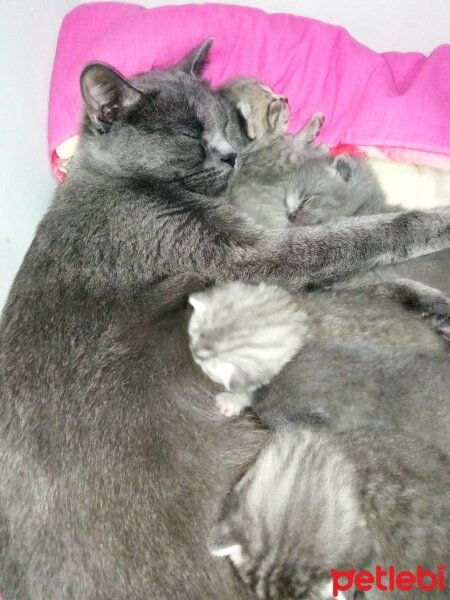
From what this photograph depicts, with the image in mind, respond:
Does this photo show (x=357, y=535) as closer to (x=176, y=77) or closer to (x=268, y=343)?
(x=268, y=343)

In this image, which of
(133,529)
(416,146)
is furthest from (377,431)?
(416,146)

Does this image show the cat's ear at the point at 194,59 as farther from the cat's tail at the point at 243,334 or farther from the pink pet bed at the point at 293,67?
the cat's tail at the point at 243,334

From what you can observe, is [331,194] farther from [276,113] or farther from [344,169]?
[276,113]

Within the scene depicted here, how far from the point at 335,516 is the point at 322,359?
0.40 metres

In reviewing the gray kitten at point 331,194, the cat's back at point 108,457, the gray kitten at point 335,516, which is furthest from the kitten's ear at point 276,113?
the gray kitten at point 335,516

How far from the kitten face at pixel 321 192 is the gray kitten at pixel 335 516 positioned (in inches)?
32.0

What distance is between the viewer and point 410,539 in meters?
1.36

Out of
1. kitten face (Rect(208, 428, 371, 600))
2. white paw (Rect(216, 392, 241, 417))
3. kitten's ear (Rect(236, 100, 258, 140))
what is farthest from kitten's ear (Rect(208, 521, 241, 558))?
kitten's ear (Rect(236, 100, 258, 140))

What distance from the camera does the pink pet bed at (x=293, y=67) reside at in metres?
2.14

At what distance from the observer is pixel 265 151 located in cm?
214

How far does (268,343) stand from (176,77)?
3.12 ft

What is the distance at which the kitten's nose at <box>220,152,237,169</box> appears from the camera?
189 cm

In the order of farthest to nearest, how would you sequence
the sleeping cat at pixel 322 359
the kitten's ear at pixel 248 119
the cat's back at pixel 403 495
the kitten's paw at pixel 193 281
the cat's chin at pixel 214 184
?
1. the kitten's ear at pixel 248 119
2. the cat's chin at pixel 214 184
3. the kitten's paw at pixel 193 281
4. the sleeping cat at pixel 322 359
5. the cat's back at pixel 403 495

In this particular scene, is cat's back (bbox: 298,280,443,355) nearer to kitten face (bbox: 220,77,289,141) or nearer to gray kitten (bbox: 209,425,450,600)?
gray kitten (bbox: 209,425,450,600)
